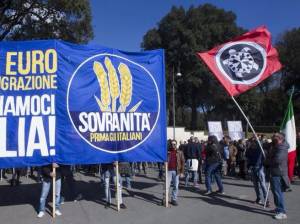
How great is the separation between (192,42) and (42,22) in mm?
30547

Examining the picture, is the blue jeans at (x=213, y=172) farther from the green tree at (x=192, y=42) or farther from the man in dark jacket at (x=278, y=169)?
the green tree at (x=192, y=42)

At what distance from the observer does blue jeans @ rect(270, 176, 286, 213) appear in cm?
1041

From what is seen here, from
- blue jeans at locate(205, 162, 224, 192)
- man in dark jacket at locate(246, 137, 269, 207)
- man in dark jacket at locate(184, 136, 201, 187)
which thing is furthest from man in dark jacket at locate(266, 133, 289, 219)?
man in dark jacket at locate(184, 136, 201, 187)

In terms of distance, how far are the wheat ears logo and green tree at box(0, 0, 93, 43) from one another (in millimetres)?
18386

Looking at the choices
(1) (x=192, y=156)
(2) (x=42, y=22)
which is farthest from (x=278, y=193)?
(2) (x=42, y=22)

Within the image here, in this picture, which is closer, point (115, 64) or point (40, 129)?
point (40, 129)

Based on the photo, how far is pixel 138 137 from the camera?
38.8 feet

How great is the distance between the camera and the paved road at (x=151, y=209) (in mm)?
10273

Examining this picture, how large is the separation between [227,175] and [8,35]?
60.9 ft

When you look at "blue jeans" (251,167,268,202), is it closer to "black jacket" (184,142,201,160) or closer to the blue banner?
the blue banner

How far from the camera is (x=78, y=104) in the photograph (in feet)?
36.3

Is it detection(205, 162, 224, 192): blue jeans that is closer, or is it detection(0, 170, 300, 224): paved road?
detection(0, 170, 300, 224): paved road

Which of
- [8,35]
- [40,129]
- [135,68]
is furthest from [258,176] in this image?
[8,35]

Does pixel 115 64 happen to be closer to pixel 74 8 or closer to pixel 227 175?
pixel 227 175
